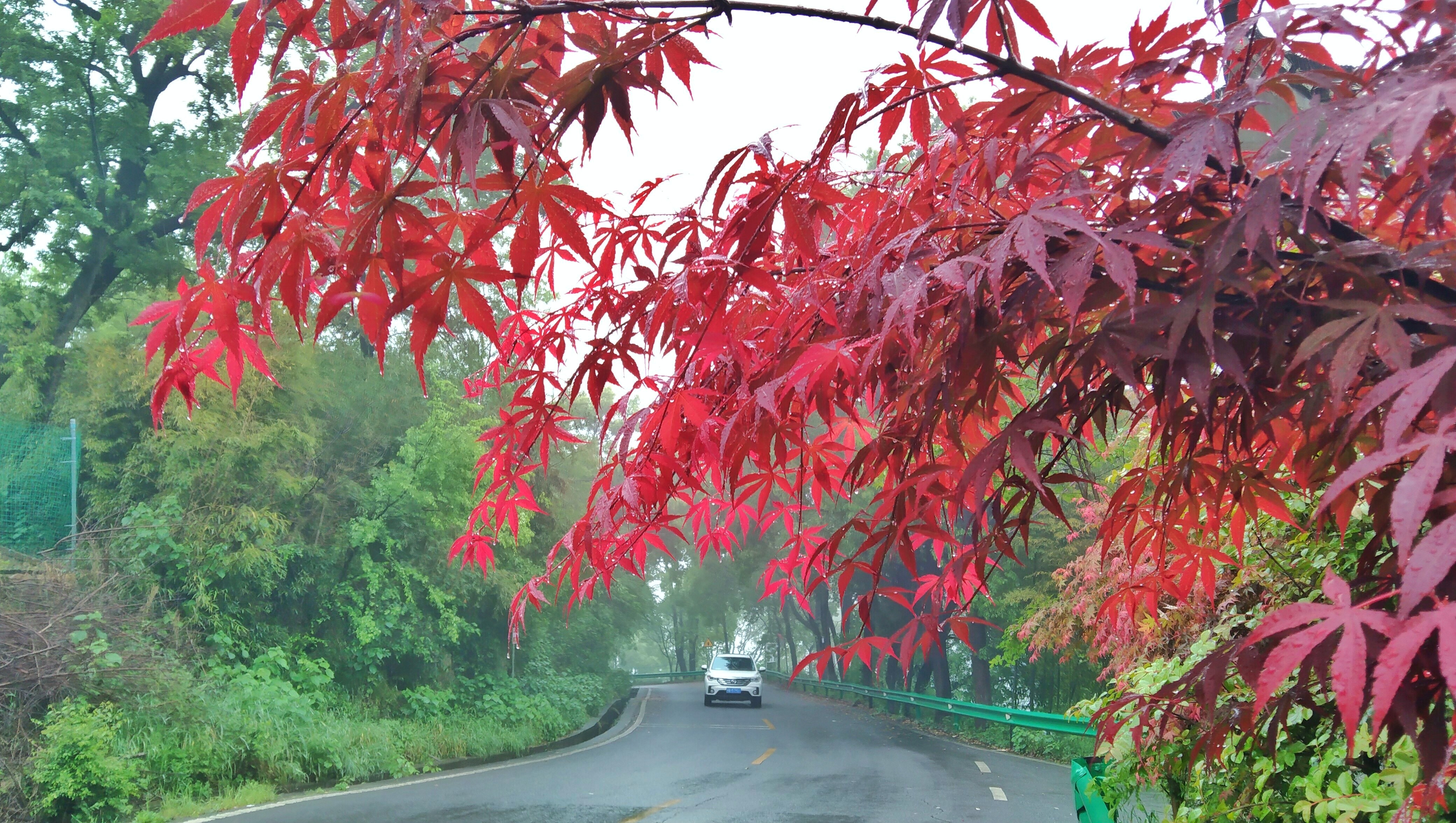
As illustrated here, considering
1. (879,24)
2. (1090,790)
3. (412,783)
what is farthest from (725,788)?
(879,24)

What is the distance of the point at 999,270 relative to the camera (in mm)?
1289

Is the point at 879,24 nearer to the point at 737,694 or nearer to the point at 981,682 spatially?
the point at 981,682

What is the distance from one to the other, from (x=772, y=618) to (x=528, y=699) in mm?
31106

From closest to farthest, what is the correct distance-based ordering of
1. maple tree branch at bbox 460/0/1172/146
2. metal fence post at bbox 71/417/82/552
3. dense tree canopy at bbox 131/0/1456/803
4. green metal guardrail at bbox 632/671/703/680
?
dense tree canopy at bbox 131/0/1456/803 < maple tree branch at bbox 460/0/1172/146 < metal fence post at bbox 71/417/82/552 < green metal guardrail at bbox 632/671/703/680

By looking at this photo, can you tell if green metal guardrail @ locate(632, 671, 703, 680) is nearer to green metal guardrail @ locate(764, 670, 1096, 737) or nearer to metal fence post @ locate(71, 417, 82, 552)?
green metal guardrail @ locate(764, 670, 1096, 737)

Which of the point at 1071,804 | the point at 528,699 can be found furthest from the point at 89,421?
the point at 1071,804

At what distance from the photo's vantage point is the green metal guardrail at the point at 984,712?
32.7 ft

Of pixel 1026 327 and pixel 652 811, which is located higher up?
pixel 1026 327

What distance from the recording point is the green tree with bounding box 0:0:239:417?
41.9 ft

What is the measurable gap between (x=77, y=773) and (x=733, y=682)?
17.1 m

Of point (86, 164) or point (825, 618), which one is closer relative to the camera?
point (86, 164)

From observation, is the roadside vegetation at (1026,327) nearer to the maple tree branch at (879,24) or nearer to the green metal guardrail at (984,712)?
the maple tree branch at (879,24)

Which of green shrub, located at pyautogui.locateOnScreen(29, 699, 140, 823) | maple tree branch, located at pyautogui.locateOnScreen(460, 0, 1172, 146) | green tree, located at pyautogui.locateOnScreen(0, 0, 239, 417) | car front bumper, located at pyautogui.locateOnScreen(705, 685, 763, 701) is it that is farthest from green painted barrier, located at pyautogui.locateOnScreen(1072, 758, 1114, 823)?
car front bumper, located at pyautogui.locateOnScreen(705, 685, 763, 701)

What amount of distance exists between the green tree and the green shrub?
8.31 metres
